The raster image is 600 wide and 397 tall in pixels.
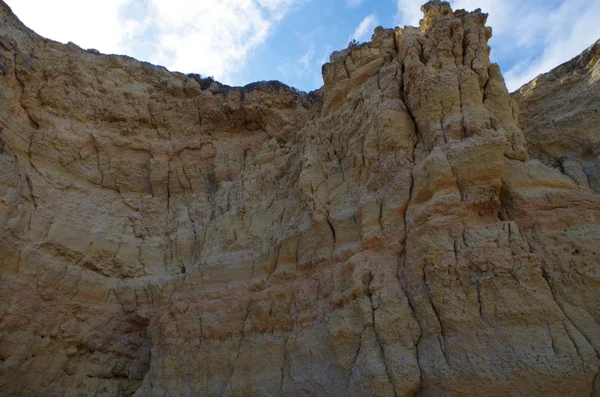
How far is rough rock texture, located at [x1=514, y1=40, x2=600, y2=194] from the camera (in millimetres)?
9615

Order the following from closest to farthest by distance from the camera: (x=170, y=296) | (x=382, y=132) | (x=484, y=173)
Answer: (x=484, y=173)
(x=382, y=132)
(x=170, y=296)

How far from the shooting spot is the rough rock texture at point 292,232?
22.4ft

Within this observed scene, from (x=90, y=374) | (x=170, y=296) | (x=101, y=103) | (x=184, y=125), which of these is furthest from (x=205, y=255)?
(x=101, y=103)

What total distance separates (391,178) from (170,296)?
6205mm

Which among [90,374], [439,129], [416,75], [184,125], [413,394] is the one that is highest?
[184,125]

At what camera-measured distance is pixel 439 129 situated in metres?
8.94

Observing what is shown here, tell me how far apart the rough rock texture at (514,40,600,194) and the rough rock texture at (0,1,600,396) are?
15.0 inches

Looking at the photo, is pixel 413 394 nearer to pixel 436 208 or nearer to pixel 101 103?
pixel 436 208

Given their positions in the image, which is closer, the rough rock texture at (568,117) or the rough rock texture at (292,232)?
the rough rock texture at (292,232)

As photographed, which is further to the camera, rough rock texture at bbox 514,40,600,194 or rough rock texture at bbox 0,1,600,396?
rough rock texture at bbox 514,40,600,194

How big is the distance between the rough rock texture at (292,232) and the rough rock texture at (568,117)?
15.0 inches

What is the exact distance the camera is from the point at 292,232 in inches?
410

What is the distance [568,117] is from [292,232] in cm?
673

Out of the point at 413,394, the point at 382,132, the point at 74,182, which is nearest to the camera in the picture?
the point at 413,394
